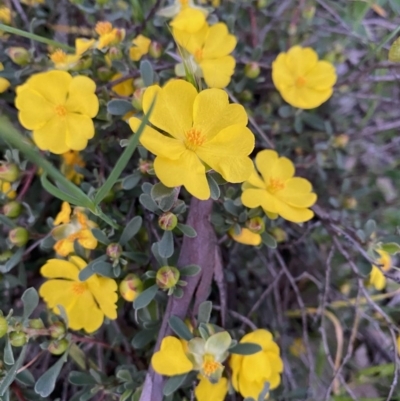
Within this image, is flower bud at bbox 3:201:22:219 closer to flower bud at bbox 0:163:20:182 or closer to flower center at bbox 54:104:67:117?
flower bud at bbox 0:163:20:182

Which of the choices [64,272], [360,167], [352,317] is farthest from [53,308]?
[360,167]

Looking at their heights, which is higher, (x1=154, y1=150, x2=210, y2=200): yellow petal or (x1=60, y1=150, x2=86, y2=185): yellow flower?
(x1=154, y1=150, x2=210, y2=200): yellow petal

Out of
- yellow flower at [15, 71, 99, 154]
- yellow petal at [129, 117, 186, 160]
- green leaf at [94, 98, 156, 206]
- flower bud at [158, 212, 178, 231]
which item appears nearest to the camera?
green leaf at [94, 98, 156, 206]

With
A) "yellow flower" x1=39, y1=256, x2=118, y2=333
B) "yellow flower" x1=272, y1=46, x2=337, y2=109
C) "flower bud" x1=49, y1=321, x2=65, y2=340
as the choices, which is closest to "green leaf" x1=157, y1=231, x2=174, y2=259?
"yellow flower" x1=39, y1=256, x2=118, y2=333

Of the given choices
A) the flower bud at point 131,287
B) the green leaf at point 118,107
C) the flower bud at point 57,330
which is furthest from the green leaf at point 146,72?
the flower bud at point 57,330

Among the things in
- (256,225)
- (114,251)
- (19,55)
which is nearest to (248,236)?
(256,225)

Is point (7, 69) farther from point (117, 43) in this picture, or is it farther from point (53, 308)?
point (53, 308)
